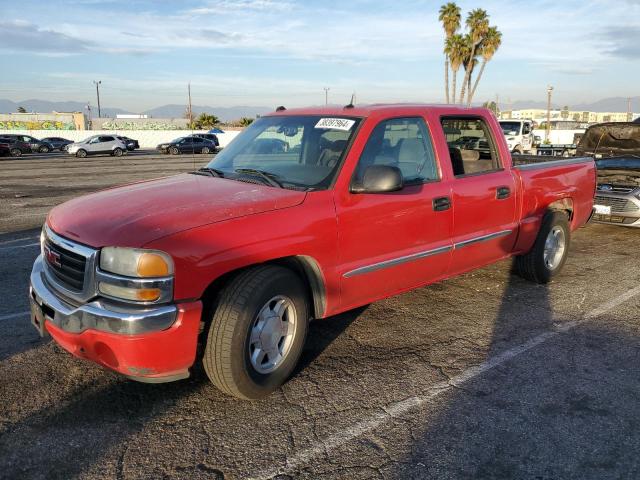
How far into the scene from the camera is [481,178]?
471cm

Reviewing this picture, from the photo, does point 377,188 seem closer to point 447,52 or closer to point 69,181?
point 69,181

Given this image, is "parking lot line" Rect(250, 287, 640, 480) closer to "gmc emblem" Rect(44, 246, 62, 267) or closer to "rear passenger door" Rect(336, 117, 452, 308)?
"rear passenger door" Rect(336, 117, 452, 308)

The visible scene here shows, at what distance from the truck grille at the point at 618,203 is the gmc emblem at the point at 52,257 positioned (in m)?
7.63

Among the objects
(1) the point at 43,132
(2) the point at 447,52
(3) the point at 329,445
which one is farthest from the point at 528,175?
(1) the point at 43,132

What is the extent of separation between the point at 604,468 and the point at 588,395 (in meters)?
0.80

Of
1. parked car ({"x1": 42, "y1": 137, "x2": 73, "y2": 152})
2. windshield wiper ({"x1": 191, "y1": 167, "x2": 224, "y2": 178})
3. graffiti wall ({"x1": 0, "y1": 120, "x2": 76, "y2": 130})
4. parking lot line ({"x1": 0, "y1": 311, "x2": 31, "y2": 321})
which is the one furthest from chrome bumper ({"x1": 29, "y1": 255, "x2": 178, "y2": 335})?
graffiti wall ({"x1": 0, "y1": 120, "x2": 76, "y2": 130})

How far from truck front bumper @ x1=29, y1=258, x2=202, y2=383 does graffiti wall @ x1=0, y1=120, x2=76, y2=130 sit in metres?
65.2

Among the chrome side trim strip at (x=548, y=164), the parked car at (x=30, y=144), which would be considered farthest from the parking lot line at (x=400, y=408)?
the parked car at (x=30, y=144)

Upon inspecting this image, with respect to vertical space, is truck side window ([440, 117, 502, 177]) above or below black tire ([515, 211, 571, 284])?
above

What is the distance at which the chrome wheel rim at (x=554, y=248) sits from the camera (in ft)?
18.9

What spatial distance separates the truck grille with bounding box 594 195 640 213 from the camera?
312 inches

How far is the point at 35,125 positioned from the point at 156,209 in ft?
221

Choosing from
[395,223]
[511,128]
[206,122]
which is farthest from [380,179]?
[206,122]

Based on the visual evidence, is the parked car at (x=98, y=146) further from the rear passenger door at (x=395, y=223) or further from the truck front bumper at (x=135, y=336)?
the truck front bumper at (x=135, y=336)
